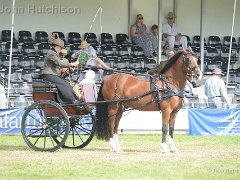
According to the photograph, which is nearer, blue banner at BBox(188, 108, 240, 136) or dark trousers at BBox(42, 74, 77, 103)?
dark trousers at BBox(42, 74, 77, 103)

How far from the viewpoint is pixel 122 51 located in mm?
27375

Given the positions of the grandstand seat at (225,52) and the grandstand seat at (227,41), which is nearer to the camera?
the grandstand seat at (225,52)

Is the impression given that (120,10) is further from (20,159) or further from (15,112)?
(20,159)

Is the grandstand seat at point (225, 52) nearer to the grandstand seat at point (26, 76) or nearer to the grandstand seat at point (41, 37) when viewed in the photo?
the grandstand seat at point (41, 37)

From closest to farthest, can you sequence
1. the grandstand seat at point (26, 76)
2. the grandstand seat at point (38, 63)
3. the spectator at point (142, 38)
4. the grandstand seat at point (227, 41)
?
the grandstand seat at point (26, 76) → the grandstand seat at point (38, 63) → the spectator at point (142, 38) → the grandstand seat at point (227, 41)

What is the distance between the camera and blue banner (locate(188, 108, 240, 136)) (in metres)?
21.4

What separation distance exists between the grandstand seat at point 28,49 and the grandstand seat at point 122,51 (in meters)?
3.03

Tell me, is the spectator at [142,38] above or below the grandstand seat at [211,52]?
above

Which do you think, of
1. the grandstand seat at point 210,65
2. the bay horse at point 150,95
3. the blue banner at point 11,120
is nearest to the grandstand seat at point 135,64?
the grandstand seat at point 210,65

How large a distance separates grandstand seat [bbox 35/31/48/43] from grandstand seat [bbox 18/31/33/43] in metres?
0.25

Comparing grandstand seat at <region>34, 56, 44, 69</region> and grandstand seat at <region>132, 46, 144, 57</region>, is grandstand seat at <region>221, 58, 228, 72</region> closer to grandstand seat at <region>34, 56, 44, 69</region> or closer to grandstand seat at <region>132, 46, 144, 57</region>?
grandstand seat at <region>132, 46, 144, 57</region>

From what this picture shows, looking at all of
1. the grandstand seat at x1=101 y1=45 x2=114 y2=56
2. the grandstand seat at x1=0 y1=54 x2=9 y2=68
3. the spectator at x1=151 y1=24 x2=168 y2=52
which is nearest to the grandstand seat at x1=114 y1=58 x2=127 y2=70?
the grandstand seat at x1=101 y1=45 x2=114 y2=56

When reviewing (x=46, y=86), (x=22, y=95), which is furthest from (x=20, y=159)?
(x=22, y=95)

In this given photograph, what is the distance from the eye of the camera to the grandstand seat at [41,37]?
26344 millimetres
